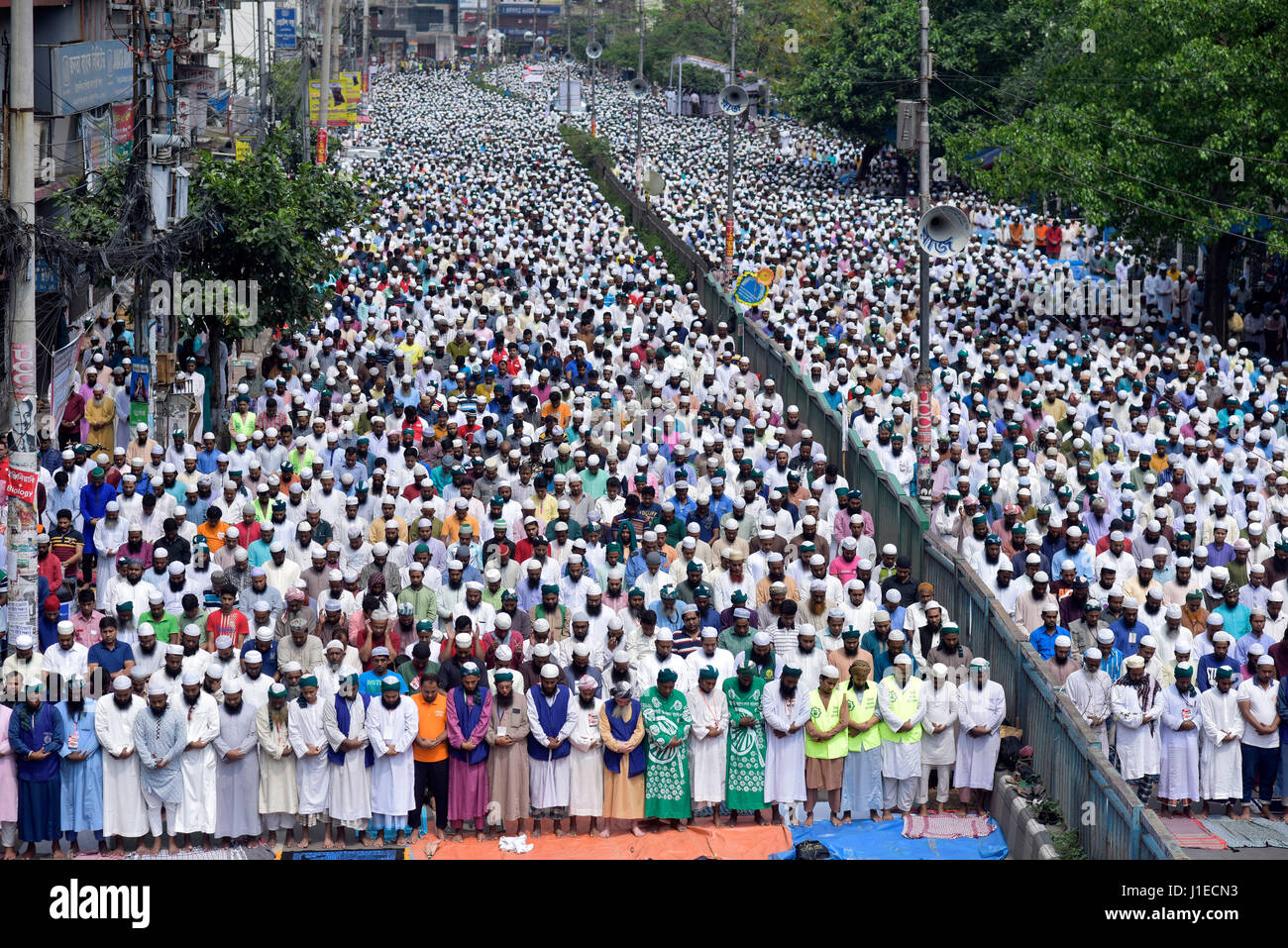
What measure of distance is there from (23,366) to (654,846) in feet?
14.4

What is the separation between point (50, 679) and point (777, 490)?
590cm

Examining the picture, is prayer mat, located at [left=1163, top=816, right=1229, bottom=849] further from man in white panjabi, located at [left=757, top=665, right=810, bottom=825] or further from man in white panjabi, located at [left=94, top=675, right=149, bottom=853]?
man in white panjabi, located at [left=94, top=675, right=149, bottom=853]

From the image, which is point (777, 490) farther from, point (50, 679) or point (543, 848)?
point (50, 679)

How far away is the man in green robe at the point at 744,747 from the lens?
9.65 meters

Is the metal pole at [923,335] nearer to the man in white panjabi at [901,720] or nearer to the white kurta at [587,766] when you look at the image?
the man in white panjabi at [901,720]

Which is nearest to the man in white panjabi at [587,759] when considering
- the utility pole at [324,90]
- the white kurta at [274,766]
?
the white kurta at [274,766]

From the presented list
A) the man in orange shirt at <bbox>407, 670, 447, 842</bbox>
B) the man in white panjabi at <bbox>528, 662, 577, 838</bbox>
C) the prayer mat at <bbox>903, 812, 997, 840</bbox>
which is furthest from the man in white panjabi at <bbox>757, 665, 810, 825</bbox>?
the man in orange shirt at <bbox>407, 670, 447, 842</bbox>

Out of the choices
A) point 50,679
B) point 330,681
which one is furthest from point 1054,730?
point 50,679

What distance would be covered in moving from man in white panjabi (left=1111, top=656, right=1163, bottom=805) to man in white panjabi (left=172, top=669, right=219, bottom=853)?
4.87 m

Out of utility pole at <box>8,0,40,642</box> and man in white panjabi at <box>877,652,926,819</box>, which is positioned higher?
utility pole at <box>8,0,40,642</box>

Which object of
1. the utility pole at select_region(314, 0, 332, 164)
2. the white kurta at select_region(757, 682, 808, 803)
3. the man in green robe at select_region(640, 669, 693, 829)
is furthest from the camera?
the utility pole at select_region(314, 0, 332, 164)

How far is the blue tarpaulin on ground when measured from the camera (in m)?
9.36

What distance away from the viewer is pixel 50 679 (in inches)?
373

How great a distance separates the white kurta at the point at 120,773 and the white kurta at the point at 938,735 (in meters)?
4.18
